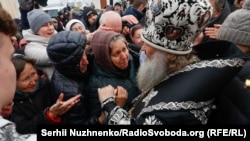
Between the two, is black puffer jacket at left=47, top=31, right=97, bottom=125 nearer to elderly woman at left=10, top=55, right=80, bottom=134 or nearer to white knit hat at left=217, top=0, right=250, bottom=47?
elderly woman at left=10, top=55, right=80, bottom=134

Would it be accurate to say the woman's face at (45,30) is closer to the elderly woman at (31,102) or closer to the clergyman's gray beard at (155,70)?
the elderly woman at (31,102)

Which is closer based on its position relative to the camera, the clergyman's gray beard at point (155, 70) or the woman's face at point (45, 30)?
the clergyman's gray beard at point (155, 70)

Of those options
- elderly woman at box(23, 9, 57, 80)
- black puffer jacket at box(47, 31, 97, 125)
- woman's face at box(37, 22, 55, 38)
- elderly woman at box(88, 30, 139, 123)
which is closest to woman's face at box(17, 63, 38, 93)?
black puffer jacket at box(47, 31, 97, 125)

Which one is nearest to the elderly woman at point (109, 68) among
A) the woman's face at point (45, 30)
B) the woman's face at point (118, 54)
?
the woman's face at point (118, 54)

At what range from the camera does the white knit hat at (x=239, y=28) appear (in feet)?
6.53

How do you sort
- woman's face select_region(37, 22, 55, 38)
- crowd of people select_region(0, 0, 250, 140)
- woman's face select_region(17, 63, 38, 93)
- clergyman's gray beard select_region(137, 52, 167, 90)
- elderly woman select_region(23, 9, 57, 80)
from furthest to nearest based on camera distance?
woman's face select_region(37, 22, 55, 38), elderly woman select_region(23, 9, 57, 80), woman's face select_region(17, 63, 38, 93), clergyman's gray beard select_region(137, 52, 167, 90), crowd of people select_region(0, 0, 250, 140)

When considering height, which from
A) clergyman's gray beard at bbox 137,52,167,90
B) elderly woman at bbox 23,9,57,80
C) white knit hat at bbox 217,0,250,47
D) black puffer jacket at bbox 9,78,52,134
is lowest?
black puffer jacket at bbox 9,78,52,134

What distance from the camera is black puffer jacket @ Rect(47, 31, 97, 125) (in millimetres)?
2082

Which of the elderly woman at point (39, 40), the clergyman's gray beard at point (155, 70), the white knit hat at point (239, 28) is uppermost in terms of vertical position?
the white knit hat at point (239, 28)

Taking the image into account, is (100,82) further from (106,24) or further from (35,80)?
(106,24)

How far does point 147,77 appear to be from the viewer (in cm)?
174

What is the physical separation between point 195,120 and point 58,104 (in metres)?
0.96

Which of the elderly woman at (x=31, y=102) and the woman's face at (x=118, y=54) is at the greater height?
the woman's face at (x=118, y=54)

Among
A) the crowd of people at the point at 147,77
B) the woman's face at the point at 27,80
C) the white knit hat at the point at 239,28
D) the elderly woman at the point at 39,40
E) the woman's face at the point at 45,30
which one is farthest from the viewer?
the woman's face at the point at 45,30
